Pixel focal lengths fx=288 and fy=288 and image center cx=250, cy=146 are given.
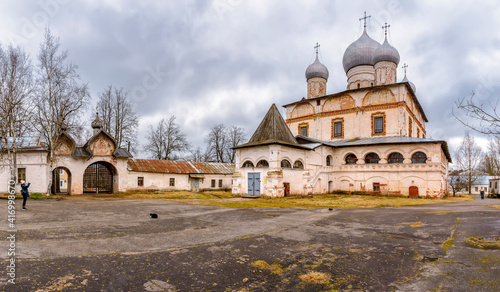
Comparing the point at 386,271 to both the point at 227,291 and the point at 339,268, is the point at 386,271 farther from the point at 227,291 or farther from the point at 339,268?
the point at 227,291

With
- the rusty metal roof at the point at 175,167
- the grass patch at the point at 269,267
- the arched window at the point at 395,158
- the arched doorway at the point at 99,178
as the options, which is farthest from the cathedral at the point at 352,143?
the grass patch at the point at 269,267

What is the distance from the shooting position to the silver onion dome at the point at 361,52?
1406 inches

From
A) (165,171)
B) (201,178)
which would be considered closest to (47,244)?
(165,171)

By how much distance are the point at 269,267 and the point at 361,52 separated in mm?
36357

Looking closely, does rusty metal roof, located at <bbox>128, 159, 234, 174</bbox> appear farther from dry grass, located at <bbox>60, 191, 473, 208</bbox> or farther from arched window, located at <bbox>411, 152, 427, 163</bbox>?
arched window, located at <bbox>411, 152, 427, 163</bbox>

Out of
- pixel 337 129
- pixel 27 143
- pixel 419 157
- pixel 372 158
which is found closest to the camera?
pixel 27 143

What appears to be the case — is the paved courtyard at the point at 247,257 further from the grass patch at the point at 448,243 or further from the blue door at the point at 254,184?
the blue door at the point at 254,184

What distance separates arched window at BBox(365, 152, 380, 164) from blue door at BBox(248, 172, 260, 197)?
11.9 meters

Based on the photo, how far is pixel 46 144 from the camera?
21.4 m

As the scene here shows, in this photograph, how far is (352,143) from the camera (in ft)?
95.0

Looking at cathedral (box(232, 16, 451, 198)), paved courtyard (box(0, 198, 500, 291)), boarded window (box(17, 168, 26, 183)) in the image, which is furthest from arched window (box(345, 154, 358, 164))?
boarded window (box(17, 168, 26, 183))

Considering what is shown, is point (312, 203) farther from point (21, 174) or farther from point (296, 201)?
point (21, 174)

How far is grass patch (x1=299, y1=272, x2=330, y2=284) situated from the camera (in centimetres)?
443

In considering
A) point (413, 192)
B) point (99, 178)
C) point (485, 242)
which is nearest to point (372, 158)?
point (413, 192)
